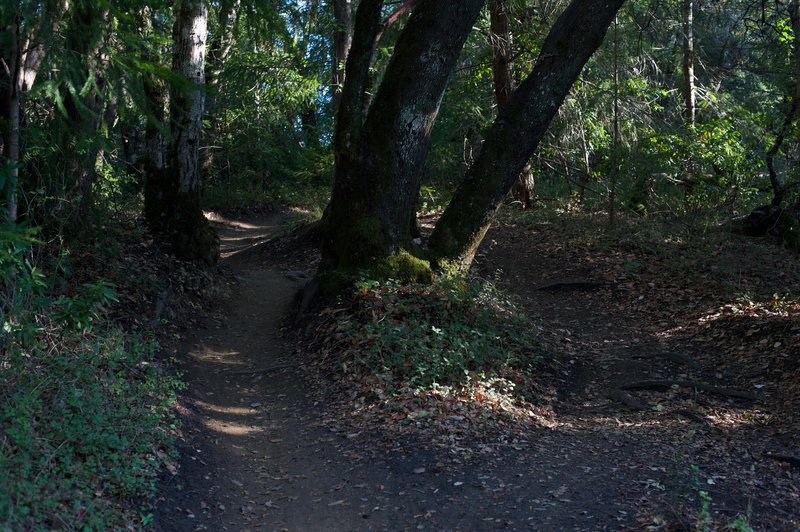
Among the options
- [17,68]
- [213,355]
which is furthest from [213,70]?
[17,68]

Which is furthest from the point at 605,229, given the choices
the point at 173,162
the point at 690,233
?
the point at 173,162

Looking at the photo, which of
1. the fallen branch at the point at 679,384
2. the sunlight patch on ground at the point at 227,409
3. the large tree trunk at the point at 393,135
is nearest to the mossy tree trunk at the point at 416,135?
the large tree trunk at the point at 393,135

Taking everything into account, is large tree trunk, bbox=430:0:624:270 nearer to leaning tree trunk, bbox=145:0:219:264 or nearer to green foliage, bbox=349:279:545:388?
green foliage, bbox=349:279:545:388

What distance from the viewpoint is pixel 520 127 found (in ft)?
34.8

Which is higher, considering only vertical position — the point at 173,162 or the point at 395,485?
the point at 173,162

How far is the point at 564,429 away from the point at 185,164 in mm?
8060

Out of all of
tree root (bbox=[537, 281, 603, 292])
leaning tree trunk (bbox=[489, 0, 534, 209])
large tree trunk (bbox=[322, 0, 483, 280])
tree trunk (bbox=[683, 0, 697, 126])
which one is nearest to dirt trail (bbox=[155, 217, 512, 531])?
large tree trunk (bbox=[322, 0, 483, 280])

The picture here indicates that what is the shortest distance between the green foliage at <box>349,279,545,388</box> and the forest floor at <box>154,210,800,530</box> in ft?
1.88

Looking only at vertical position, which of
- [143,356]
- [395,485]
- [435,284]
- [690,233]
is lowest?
[395,485]

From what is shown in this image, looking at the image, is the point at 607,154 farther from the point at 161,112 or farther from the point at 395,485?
the point at 395,485

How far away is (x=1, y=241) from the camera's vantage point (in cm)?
556

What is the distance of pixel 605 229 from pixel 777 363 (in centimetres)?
758

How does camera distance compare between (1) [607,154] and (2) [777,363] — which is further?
(1) [607,154]

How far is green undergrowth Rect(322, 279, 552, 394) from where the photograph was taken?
8.27 metres
